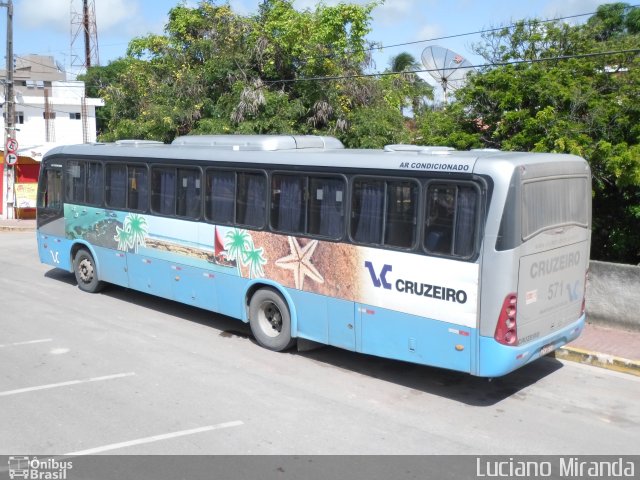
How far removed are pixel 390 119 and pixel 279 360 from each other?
36.0 feet

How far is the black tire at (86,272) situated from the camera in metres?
13.5

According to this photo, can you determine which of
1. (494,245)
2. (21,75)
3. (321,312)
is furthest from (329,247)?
(21,75)

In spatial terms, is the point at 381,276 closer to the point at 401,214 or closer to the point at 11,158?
the point at 401,214

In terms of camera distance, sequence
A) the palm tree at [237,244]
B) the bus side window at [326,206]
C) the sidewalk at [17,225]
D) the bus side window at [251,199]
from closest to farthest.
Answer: the bus side window at [326,206] < the bus side window at [251,199] < the palm tree at [237,244] < the sidewalk at [17,225]

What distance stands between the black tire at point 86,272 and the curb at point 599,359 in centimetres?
847

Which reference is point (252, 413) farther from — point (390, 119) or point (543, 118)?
point (390, 119)

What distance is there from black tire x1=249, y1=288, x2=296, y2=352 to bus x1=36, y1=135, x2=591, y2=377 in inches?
1.0

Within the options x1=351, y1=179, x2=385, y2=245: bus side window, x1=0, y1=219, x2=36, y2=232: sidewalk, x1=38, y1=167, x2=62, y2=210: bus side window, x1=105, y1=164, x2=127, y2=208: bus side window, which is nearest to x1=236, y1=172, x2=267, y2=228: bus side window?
x1=351, y1=179, x2=385, y2=245: bus side window

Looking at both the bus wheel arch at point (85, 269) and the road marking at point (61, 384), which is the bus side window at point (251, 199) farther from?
the bus wheel arch at point (85, 269)

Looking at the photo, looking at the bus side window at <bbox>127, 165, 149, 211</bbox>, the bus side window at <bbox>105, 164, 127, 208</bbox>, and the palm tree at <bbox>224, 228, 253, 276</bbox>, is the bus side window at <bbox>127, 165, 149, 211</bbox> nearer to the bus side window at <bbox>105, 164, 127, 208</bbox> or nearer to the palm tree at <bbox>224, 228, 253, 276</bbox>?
the bus side window at <bbox>105, 164, 127, 208</bbox>

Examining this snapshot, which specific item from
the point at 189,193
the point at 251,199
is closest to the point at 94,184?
the point at 189,193

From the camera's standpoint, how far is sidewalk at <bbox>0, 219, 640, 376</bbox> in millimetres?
9438

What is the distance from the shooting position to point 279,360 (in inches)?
381

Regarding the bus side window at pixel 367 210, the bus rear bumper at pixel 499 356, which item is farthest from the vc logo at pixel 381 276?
the bus rear bumper at pixel 499 356
